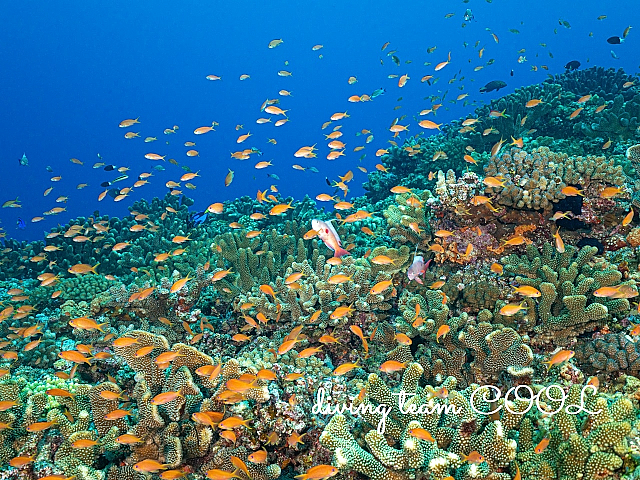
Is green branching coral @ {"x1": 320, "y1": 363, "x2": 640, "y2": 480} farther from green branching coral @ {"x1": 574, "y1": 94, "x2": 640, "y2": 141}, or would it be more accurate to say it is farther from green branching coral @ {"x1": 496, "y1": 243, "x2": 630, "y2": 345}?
green branching coral @ {"x1": 574, "y1": 94, "x2": 640, "y2": 141}

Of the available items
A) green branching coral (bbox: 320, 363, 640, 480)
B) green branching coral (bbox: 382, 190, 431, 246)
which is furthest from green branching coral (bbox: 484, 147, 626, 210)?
green branching coral (bbox: 320, 363, 640, 480)

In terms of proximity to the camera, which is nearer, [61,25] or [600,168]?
[600,168]

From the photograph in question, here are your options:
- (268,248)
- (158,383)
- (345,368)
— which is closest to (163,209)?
(268,248)

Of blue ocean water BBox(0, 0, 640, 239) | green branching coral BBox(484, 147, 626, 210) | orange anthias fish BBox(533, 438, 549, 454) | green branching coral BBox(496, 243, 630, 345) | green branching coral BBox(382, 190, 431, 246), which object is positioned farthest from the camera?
blue ocean water BBox(0, 0, 640, 239)

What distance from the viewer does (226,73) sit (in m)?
116

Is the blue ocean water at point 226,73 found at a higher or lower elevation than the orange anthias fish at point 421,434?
higher

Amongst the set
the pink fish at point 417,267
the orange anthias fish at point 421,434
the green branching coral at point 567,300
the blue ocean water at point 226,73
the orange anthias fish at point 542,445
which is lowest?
the orange anthias fish at point 542,445

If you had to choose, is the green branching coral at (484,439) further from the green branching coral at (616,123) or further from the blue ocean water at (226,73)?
the blue ocean water at (226,73)

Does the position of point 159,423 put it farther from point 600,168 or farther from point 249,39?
point 249,39

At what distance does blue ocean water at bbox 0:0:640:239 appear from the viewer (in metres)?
90.0

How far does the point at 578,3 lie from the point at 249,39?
93233 mm

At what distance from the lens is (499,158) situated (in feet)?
19.7

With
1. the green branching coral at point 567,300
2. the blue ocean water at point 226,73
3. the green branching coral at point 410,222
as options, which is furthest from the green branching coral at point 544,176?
the blue ocean water at point 226,73

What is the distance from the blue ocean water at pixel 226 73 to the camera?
90000 millimetres
